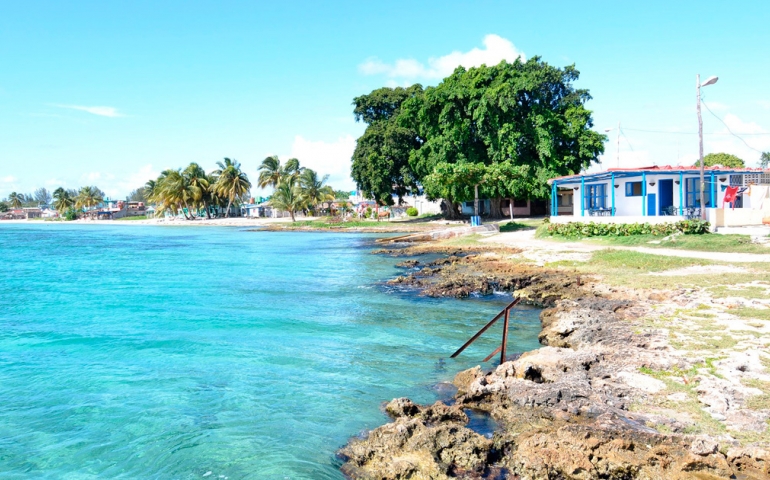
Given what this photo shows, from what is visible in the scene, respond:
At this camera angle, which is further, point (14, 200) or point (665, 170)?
point (14, 200)

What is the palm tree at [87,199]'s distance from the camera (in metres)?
137

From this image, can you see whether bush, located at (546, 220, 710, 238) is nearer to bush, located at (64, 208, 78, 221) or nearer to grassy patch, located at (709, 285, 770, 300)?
grassy patch, located at (709, 285, 770, 300)

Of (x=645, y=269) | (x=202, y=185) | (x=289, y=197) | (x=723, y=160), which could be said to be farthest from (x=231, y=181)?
(x=645, y=269)

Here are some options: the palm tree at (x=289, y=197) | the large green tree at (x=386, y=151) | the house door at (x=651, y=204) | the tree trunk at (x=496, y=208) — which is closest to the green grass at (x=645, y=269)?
the house door at (x=651, y=204)

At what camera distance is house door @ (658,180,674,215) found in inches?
1224

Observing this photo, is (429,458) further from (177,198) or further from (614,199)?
(177,198)

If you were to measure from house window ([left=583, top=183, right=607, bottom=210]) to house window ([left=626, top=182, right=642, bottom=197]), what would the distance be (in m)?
2.29

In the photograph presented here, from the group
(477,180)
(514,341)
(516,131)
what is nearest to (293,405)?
(514,341)

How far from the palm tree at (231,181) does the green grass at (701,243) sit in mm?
72052

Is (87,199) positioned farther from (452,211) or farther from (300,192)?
(452,211)

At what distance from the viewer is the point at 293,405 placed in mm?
8609

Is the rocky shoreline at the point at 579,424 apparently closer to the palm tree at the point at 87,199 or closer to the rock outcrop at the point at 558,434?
the rock outcrop at the point at 558,434

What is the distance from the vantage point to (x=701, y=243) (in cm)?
2173

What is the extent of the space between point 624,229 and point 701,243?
492cm
